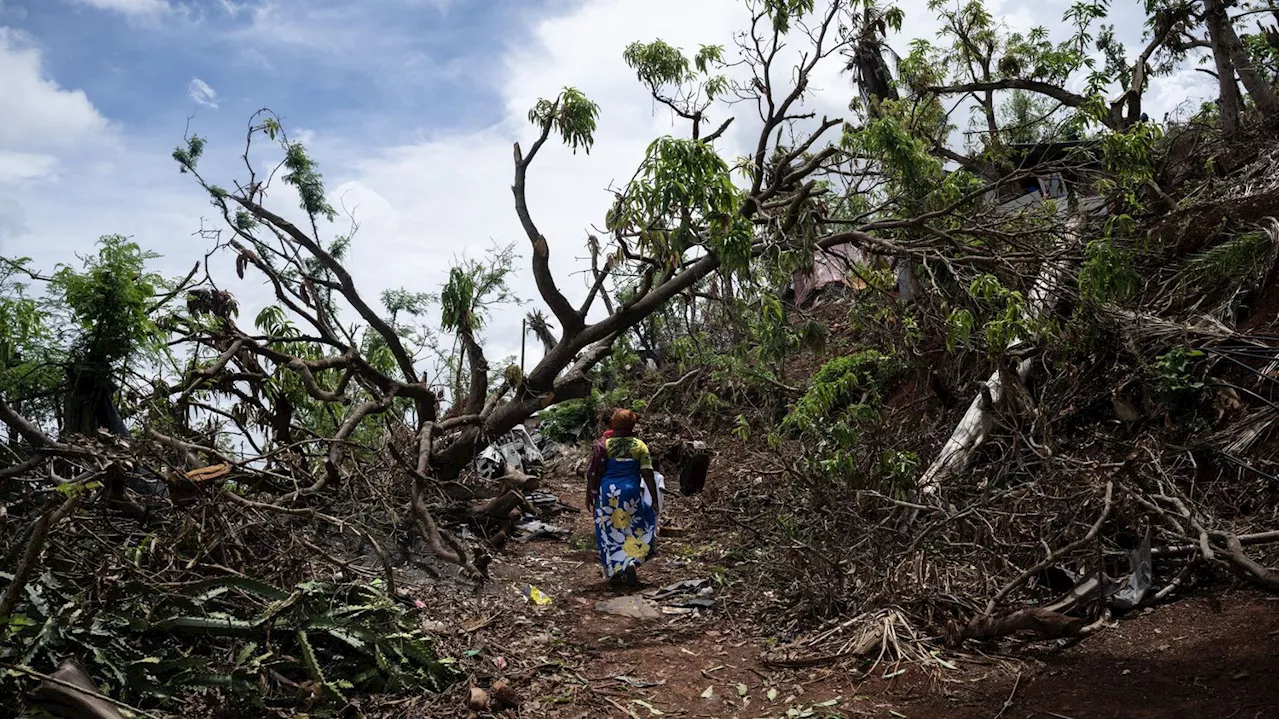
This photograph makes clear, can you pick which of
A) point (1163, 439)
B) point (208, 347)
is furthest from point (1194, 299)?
point (208, 347)

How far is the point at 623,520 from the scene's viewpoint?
22.2 ft

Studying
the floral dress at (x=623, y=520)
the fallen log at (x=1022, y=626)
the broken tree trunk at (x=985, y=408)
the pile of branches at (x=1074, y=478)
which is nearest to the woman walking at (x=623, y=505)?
the floral dress at (x=623, y=520)

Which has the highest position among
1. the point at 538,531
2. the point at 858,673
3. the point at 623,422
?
the point at 623,422

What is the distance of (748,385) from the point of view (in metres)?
11.8

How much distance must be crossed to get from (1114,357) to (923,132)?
3.82 m

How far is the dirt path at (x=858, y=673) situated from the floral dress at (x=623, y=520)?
23.2 inches

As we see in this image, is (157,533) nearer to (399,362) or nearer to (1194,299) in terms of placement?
(399,362)

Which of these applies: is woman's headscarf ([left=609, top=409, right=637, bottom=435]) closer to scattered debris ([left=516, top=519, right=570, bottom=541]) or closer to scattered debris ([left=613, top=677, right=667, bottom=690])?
scattered debris ([left=516, top=519, right=570, bottom=541])

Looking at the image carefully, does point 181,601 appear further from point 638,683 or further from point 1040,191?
point 1040,191

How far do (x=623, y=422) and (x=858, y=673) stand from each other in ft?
9.46

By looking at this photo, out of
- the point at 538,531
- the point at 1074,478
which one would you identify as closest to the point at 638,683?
the point at 1074,478

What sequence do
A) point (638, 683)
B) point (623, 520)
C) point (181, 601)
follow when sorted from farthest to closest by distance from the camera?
1. point (623, 520)
2. point (638, 683)
3. point (181, 601)

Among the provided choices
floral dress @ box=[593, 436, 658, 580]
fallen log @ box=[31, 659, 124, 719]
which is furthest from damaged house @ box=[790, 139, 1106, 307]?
fallen log @ box=[31, 659, 124, 719]

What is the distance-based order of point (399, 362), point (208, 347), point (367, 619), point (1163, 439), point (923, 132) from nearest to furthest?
point (367, 619)
point (1163, 439)
point (208, 347)
point (399, 362)
point (923, 132)
